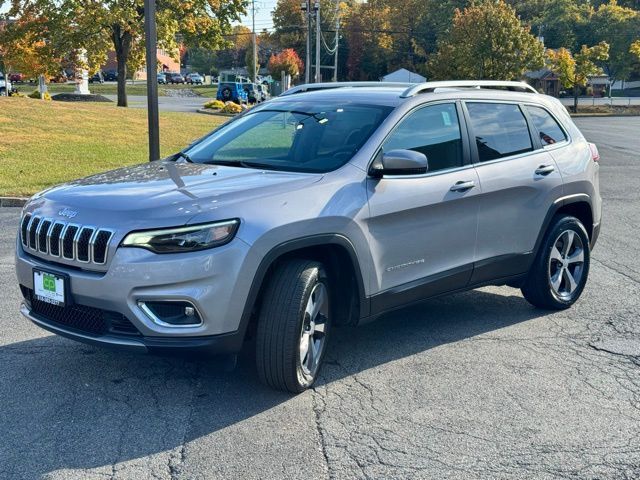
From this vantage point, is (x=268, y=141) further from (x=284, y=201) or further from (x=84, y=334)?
(x=84, y=334)

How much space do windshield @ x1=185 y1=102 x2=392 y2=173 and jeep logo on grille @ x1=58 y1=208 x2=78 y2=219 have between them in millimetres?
1259

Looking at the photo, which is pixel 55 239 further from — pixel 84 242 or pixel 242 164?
pixel 242 164

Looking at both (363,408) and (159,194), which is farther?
(363,408)

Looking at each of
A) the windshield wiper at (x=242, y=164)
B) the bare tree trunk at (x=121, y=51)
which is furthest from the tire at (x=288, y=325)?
the bare tree trunk at (x=121, y=51)

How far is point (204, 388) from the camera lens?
4.46 m

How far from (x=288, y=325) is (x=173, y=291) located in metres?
0.68

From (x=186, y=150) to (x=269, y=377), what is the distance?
2.17 meters

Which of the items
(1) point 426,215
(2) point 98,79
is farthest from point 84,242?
(2) point 98,79

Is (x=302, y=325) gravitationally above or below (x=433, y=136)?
below

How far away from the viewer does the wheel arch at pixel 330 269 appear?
3990 mm

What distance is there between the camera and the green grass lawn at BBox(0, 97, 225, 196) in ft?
48.2

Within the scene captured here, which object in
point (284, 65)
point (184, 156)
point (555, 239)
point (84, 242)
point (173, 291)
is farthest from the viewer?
point (284, 65)

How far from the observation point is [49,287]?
4.12 metres

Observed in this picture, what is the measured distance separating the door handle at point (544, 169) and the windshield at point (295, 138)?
1531mm
